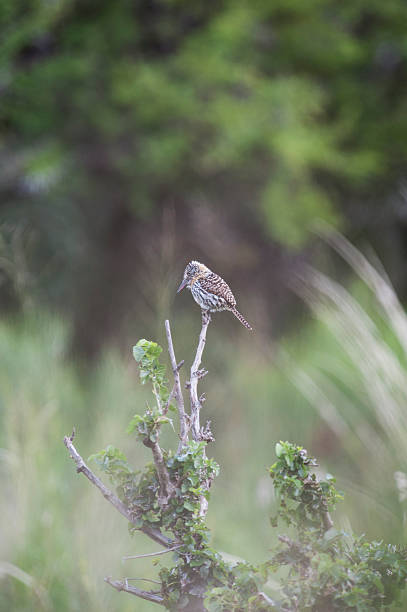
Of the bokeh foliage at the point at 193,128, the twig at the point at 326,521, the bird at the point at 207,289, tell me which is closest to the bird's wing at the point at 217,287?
the bird at the point at 207,289

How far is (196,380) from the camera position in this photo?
0.85 meters

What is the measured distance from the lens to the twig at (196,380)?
818 mm

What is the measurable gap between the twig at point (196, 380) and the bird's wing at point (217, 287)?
3 centimetres

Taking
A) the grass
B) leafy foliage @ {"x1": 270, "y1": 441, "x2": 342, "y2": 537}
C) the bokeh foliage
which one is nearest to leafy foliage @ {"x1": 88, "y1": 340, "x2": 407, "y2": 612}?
leafy foliage @ {"x1": 270, "y1": 441, "x2": 342, "y2": 537}

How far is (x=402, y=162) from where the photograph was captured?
7359 mm

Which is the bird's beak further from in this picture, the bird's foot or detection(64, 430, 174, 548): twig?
detection(64, 430, 174, 548): twig

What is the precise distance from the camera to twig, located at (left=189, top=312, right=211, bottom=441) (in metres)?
0.82

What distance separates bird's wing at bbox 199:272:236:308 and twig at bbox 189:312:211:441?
1.4 inches

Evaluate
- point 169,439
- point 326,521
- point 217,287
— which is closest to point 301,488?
point 326,521

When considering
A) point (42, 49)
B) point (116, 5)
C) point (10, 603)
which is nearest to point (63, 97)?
point (42, 49)

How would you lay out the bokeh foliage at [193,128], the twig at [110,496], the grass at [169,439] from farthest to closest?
the bokeh foliage at [193,128] → the grass at [169,439] → the twig at [110,496]

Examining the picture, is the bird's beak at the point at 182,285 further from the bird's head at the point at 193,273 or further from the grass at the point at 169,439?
the grass at the point at 169,439

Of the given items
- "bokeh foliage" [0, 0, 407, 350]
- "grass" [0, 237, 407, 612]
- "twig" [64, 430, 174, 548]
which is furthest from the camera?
"bokeh foliage" [0, 0, 407, 350]

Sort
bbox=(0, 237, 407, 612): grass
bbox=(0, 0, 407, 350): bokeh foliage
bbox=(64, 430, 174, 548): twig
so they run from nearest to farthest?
bbox=(64, 430, 174, 548): twig, bbox=(0, 237, 407, 612): grass, bbox=(0, 0, 407, 350): bokeh foliage
